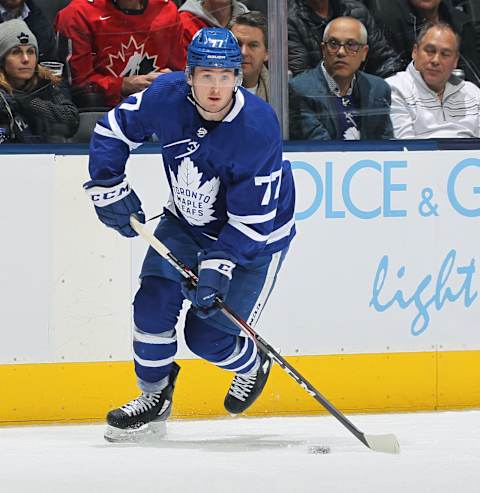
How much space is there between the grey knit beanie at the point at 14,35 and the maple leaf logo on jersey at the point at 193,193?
0.74 m

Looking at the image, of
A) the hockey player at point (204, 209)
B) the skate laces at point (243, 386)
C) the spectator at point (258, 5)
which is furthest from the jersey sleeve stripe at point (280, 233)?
the spectator at point (258, 5)

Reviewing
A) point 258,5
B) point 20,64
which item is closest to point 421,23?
point 258,5

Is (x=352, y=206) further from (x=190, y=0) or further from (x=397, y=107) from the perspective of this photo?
(x=190, y=0)

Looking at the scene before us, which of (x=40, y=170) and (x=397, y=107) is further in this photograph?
(x=397, y=107)

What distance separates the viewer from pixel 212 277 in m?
3.27

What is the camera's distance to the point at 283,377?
402 cm

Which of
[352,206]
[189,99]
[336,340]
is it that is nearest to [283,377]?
[336,340]

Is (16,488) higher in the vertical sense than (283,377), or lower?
higher

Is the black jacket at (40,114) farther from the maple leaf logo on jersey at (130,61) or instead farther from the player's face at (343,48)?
the player's face at (343,48)

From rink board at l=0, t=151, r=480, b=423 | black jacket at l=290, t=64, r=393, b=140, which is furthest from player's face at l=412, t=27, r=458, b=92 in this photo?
rink board at l=0, t=151, r=480, b=423

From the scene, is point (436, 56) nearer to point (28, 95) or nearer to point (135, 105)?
point (135, 105)

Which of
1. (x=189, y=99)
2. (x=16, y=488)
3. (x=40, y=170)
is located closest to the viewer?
(x=16, y=488)

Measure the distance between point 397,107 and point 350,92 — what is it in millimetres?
170

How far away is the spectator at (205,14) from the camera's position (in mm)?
3918
